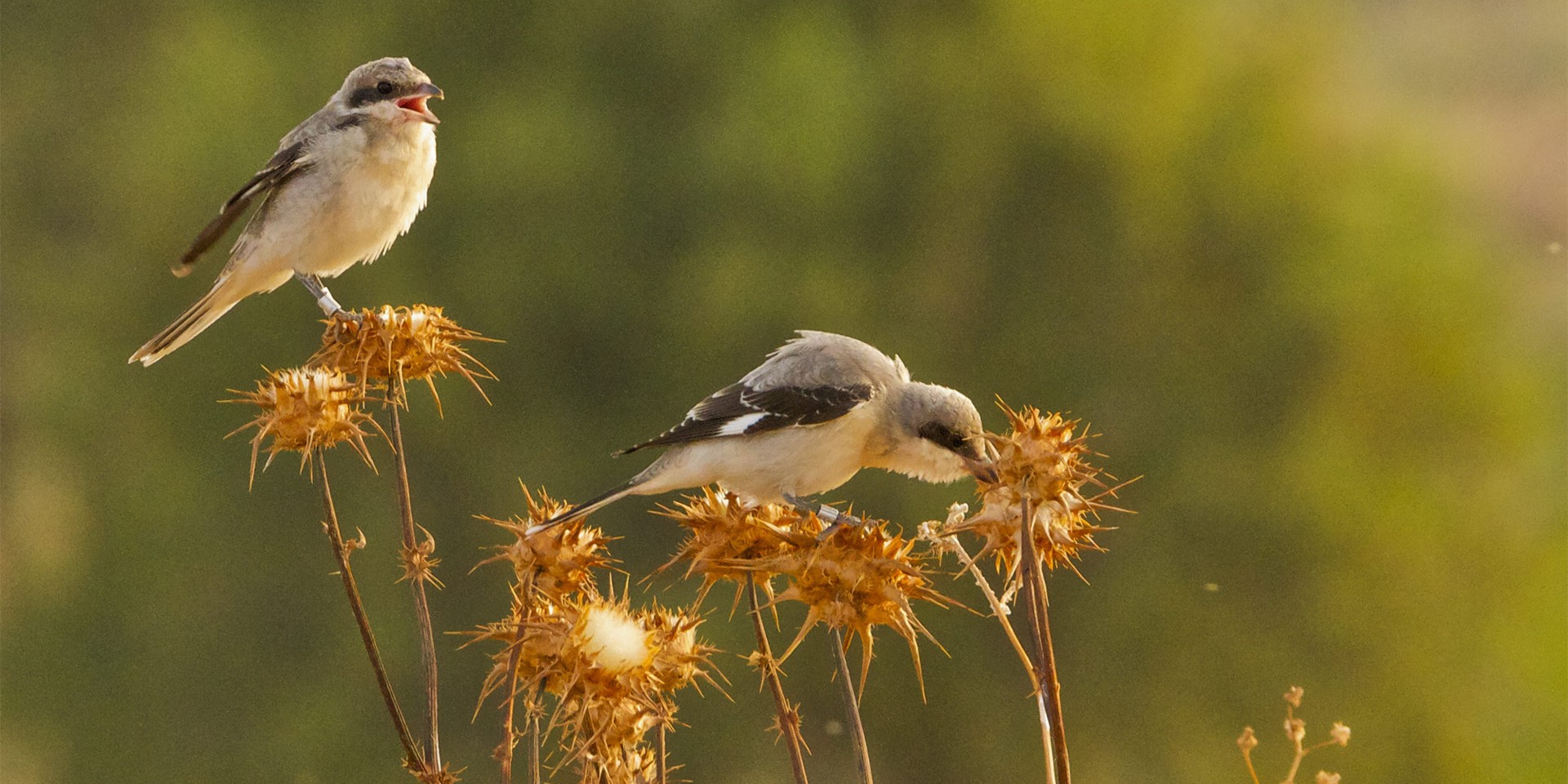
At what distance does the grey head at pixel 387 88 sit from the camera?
3201 mm

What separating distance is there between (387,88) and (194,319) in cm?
68

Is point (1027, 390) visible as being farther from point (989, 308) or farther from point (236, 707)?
point (236, 707)

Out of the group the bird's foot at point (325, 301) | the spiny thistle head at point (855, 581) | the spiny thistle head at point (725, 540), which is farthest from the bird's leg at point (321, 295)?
the spiny thistle head at point (855, 581)

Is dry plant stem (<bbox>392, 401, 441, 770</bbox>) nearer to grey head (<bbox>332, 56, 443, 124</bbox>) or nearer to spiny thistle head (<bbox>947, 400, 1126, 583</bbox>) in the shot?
spiny thistle head (<bbox>947, 400, 1126, 583</bbox>)

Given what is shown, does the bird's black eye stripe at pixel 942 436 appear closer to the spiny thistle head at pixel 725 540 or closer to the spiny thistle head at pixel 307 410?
the spiny thistle head at pixel 725 540

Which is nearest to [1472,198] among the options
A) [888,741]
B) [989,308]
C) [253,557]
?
[989,308]

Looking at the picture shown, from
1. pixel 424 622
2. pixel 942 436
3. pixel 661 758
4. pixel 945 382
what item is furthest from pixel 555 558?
pixel 945 382

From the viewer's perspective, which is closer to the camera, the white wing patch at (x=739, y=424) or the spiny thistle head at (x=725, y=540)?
the spiny thistle head at (x=725, y=540)

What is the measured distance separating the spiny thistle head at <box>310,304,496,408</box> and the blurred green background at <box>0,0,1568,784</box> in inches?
249

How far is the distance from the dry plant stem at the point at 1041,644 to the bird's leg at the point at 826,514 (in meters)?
0.33

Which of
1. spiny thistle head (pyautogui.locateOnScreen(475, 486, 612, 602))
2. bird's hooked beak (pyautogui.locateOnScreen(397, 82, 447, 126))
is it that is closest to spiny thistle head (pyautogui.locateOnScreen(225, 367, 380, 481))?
spiny thistle head (pyautogui.locateOnScreen(475, 486, 612, 602))

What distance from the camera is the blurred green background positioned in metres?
8.58

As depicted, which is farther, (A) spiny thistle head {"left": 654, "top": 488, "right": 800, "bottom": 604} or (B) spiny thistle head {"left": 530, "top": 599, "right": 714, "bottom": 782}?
(A) spiny thistle head {"left": 654, "top": 488, "right": 800, "bottom": 604}

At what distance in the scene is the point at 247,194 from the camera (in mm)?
3064
